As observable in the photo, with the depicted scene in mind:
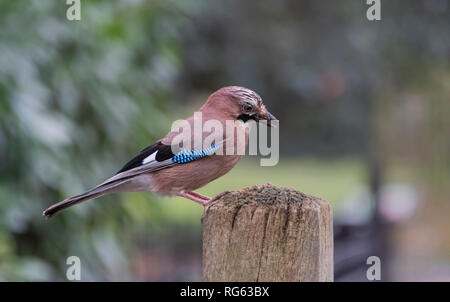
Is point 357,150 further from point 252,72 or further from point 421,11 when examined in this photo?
point 421,11

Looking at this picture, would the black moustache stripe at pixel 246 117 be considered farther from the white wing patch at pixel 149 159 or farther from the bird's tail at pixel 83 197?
the bird's tail at pixel 83 197

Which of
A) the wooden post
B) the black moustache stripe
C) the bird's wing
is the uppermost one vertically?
the black moustache stripe

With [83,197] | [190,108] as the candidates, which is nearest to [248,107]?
[83,197]

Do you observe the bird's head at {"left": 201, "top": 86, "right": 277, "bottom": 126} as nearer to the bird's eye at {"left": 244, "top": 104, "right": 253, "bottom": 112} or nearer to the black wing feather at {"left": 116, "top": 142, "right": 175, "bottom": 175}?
the bird's eye at {"left": 244, "top": 104, "right": 253, "bottom": 112}

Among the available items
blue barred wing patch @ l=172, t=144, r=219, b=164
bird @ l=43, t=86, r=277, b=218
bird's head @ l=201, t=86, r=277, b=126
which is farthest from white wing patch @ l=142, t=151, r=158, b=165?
bird's head @ l=201, t=86, r=277, b=126

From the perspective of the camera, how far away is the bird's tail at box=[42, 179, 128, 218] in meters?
3.58

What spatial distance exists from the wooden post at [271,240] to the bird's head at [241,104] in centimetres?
93

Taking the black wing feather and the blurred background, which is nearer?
the black wing feather

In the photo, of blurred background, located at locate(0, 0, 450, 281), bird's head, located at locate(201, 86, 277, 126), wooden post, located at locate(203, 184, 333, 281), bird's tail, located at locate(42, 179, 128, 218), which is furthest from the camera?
blurred background, located at locate(0, 0, 450, 281)
